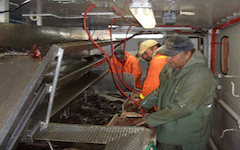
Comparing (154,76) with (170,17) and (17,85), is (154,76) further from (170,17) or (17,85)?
(17,85)

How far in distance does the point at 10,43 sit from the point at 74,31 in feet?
4.68

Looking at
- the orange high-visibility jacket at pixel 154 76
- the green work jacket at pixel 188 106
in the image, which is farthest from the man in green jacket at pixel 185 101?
the orange high-visibility jacket at pixel 154 76

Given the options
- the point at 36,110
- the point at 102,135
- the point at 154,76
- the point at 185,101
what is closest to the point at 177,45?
the point at 185,101

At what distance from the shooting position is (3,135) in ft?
2.77

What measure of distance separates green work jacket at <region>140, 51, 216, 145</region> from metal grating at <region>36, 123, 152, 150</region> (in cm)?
47

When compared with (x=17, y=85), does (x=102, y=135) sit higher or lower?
lower

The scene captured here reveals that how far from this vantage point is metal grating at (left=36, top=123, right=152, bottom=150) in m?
1.26

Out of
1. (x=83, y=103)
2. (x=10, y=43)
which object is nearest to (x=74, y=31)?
(x=83, y=103)

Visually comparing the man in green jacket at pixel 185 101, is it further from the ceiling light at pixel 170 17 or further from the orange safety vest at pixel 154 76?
the orange safety vest at pixel 154 76

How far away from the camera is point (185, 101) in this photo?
1733mm

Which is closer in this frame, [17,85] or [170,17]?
[17,85]

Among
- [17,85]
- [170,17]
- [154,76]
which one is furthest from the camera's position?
[154,76]

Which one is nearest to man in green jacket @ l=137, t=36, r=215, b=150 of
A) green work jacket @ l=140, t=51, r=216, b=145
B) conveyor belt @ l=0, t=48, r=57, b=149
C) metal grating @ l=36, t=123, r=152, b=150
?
green work jacket @ l=140, t=51, r=216, b=145

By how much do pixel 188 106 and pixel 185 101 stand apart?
0.06 m
